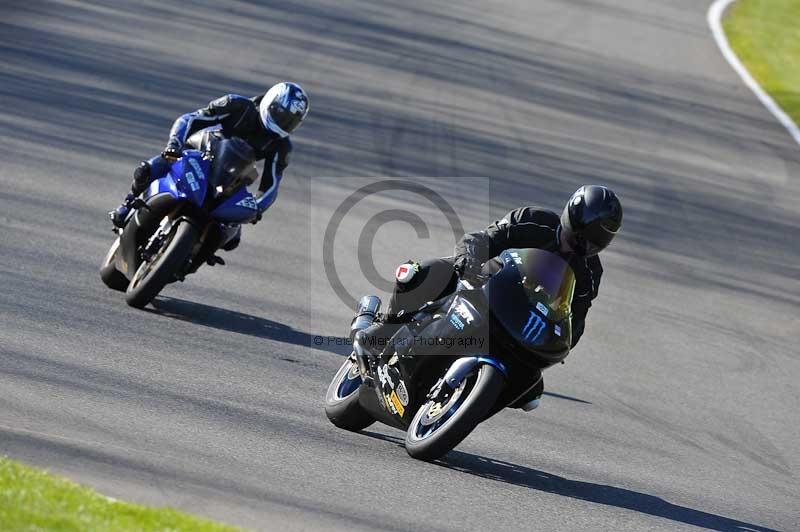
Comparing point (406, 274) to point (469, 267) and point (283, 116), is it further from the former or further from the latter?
point (283, 116)

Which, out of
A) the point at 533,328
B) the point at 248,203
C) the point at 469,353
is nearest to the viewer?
the point at 533,328

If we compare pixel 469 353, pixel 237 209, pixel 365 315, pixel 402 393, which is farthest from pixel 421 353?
pixel 237 209

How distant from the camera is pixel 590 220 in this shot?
7383 mm

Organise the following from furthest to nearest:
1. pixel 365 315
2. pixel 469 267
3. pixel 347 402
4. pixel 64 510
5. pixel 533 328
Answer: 1. pixel 365 315
2. pixel 347 402
3. pixel 469 267
4. pixel 533 328
5. pixel 64 510

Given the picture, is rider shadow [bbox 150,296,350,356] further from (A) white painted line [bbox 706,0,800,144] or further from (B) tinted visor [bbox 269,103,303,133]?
(A) white painted line [bbox 706,0,800,144]

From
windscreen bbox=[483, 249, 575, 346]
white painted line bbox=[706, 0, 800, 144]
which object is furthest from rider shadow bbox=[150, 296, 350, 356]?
white painted line bbox=[706, 0, 800, 144]

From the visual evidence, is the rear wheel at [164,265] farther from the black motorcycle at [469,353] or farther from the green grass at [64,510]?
the green grass at [64,510]

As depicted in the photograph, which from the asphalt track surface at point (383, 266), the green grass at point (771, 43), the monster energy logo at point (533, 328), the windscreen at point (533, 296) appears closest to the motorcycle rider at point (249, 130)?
the asphalt track surface at point (383, 266)

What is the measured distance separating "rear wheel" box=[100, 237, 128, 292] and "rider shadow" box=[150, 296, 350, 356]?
0.87 ft

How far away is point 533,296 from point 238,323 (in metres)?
3.53

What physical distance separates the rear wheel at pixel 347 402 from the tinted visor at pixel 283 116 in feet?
8.30

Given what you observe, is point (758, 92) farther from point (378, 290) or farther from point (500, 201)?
point (378, 290)

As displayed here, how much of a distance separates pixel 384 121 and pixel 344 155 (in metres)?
2.28

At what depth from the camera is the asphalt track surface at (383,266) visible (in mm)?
7098
